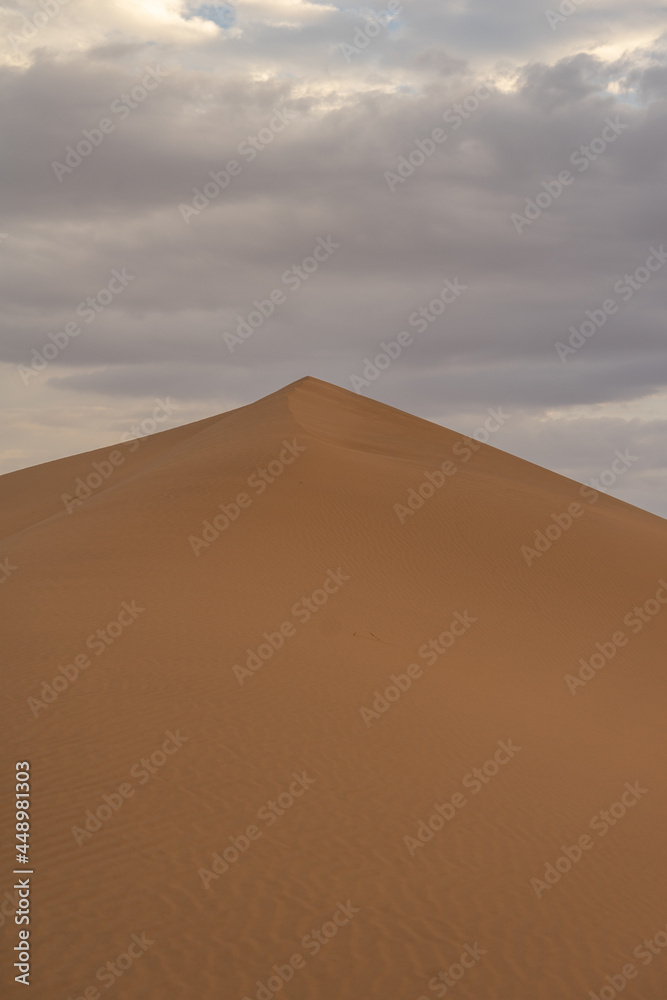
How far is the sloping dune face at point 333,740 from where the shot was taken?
7055 millimetres

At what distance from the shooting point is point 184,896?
295 inches

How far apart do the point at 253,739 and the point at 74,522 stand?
12354 millimetres

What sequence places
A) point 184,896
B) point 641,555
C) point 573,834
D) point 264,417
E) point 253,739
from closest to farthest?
point 184,896, point 573,834, point 253,739, point 641,555, point 264,417

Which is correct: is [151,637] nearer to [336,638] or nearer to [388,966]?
[336,638]

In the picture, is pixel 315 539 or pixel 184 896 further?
pixel 315 539

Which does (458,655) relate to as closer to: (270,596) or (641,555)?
(270,596)

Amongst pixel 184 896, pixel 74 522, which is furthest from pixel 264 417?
pixel 184 896

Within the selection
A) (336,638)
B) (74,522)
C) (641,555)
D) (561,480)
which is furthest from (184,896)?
(561,480)

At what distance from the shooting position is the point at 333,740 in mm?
10828

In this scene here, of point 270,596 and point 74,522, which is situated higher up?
point 270,596

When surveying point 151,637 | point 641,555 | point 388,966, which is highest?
point 388,966

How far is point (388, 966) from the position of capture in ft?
22.5

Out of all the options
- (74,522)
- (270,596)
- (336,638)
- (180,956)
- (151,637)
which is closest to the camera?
(180,956)

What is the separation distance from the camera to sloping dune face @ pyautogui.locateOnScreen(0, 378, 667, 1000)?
278 inches
